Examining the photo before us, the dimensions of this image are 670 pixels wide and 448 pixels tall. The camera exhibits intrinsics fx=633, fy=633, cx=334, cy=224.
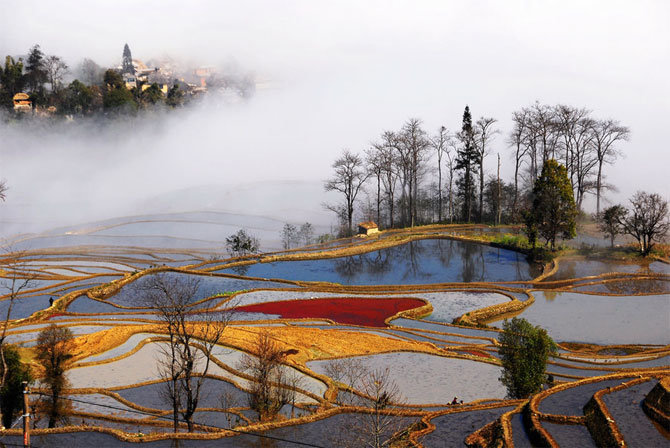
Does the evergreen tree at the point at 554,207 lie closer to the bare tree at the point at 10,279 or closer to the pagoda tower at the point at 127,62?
the bare tree at the point at 10,279

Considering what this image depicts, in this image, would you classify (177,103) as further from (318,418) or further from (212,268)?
(318,418)

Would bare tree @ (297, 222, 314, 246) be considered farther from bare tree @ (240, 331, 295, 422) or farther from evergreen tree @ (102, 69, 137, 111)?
evergreen tree @ (102, 69, 137, 111)

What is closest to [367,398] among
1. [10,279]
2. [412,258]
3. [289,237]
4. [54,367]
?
[54,367]

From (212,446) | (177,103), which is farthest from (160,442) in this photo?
(177,103)

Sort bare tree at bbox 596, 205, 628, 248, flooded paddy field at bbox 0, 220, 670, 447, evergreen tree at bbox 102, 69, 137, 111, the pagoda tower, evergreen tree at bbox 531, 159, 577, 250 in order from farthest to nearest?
1. the pagoda tower
2. evergreen tree at bbox 102, 69, 137, 111
3. bare tree at bbox 596, 205, 628, 248
4. evergreen tree at bbox 531, 159, 577, 250
5. flooded paddy field at bbox 0, 220, 670, 447

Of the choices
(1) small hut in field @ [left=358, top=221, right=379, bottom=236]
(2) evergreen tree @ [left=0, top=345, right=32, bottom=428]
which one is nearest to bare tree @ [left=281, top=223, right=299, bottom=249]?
(1) small hut in field @ [left=358, top=221, right=379, bottom=236]

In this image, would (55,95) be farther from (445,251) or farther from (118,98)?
(445,251)
